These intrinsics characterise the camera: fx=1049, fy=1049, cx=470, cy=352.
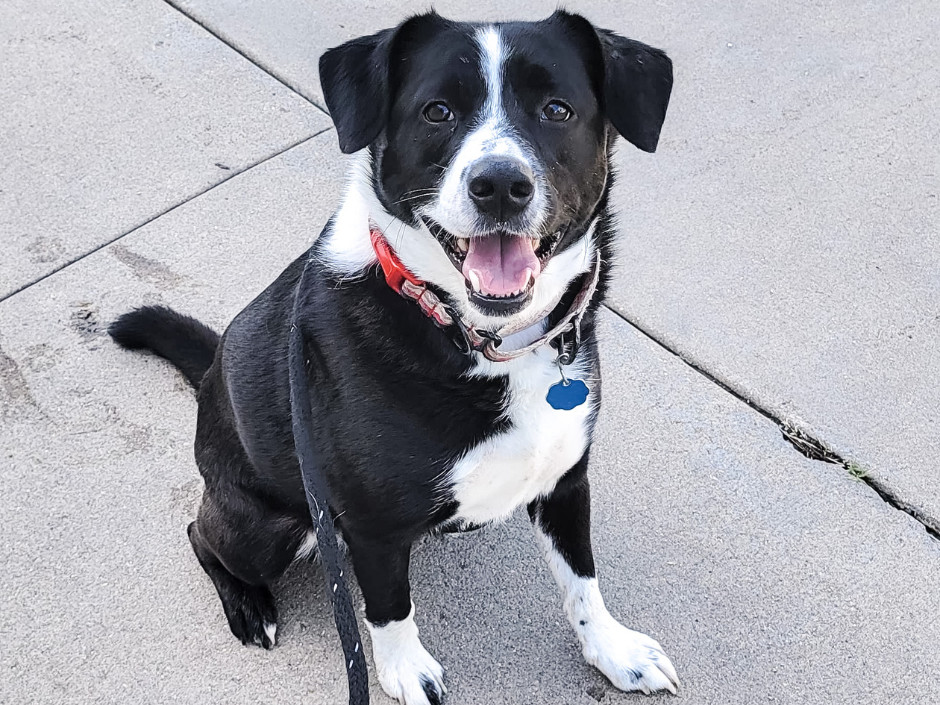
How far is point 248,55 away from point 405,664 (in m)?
2.65

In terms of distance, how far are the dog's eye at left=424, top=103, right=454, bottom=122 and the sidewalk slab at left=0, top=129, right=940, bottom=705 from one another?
3.89 ft

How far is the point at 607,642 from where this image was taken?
93.3 inches

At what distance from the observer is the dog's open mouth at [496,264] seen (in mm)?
1860

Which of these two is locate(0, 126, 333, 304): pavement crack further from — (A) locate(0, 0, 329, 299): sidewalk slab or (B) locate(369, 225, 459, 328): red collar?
(B) locate(369, 225, 459, 328): red collar

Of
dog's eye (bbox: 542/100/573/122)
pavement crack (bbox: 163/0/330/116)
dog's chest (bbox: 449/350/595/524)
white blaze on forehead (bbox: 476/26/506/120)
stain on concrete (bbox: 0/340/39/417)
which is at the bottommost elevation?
stain on concrete (bbox: 0/340/39/417)

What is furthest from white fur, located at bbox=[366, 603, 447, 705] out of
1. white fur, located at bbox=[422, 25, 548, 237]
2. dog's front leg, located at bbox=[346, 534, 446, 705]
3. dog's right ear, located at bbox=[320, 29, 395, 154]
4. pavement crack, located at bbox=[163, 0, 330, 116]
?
pavement crack, located at bbox=[163, 0, 330, 116]

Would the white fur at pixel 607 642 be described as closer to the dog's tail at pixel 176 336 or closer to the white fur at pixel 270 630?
the white fur at pixel 270 630

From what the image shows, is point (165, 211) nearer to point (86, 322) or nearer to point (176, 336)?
point (86, 322)

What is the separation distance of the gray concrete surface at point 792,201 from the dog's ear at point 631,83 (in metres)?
1.20

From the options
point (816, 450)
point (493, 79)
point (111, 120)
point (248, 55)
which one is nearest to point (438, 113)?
point (493, 79)

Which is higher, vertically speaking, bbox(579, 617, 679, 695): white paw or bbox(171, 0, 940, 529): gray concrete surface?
bbox(171, 0, 940, 529): gray concrete surface

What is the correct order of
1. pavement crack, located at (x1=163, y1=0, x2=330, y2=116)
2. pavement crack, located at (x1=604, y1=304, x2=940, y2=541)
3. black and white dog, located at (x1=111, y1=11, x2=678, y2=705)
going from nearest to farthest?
1. black and white dog, located at (x1=111, y1=11, x2=678, y2=705)
2. pavement crack, located at (x1=604, y1=304, x2=940, y2=541)
3. pavement crack, located at (x1=163, y1=0, x2=330, y2=116)

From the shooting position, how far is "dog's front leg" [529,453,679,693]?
2.35 meters

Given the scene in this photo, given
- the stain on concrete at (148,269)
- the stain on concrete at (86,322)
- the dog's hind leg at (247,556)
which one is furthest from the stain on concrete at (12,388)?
the dog's hind leg at (247,556)
